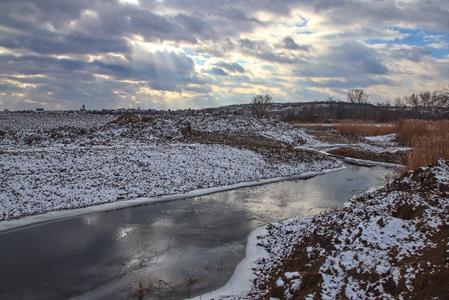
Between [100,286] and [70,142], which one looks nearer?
[100,286]

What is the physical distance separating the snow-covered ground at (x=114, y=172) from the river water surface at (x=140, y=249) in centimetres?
197

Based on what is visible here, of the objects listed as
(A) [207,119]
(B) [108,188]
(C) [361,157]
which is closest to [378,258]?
(B) [108,188]

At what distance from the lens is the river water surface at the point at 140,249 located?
10.2 metres

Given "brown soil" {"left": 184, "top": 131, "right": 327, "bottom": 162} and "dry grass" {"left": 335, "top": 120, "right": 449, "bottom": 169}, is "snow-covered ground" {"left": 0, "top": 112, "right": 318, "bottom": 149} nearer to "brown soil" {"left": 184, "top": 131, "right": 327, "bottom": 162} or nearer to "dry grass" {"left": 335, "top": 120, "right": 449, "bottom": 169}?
"brown soil" {"left": 184, "top": 131, "right": 327, "bottom": 162}

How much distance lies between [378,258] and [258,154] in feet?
73.9

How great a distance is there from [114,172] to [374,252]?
15.6 meters

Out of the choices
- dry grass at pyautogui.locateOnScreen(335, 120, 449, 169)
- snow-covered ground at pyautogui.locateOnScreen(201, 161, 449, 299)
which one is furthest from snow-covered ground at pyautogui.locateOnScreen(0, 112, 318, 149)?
snow-covered ground at pyautogui.locateOnScreen(201, 161, 449, 299)

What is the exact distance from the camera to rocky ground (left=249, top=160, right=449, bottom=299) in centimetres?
774

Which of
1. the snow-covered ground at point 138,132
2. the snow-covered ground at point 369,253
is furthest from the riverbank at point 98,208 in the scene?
the snow-covered ground at point 138,132

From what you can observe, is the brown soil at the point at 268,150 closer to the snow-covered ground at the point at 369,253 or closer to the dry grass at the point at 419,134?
the dry grass at the point at 419,134

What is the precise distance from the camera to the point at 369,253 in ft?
29.3

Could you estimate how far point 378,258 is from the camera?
869cm

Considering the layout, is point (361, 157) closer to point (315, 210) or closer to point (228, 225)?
point (315, 210)

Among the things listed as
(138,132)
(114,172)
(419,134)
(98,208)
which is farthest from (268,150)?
(419,134)
